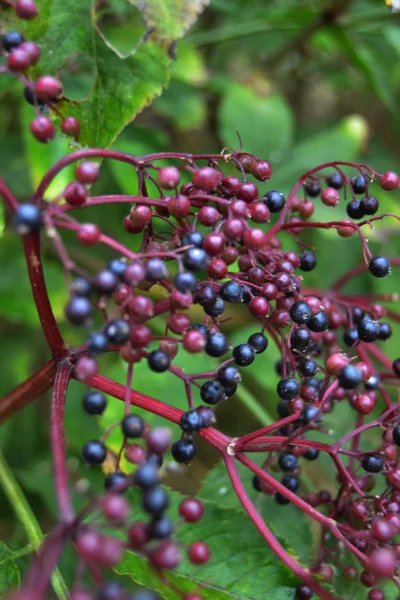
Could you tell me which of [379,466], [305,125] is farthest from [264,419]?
[305,125]

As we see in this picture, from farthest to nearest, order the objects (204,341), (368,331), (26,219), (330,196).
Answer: (330,196), (368,331), (204,341), (26,219)

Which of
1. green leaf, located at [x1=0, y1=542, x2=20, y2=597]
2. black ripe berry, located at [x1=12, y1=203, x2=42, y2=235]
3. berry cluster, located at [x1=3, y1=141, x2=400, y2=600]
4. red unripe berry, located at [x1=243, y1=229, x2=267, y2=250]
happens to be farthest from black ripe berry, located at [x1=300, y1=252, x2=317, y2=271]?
green leaf, located at [x1=0, y1=542, x2=20, y2=597]

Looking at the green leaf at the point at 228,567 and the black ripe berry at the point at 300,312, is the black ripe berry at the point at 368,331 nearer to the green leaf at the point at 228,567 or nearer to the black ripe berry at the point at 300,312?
the black ripe berry at the point at 300,312

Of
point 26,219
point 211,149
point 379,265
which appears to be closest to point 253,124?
point 211,149

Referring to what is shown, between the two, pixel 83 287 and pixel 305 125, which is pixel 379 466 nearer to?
pixel 83 287

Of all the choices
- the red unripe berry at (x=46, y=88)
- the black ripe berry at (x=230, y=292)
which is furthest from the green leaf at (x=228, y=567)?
the red unripe berry at (x=46, y=88)

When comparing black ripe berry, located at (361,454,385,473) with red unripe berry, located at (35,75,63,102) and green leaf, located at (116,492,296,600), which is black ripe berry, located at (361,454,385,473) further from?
red unripe berry, located at (35,75,63,102)

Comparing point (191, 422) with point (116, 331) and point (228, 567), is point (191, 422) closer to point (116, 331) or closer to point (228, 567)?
point (116, 331)
